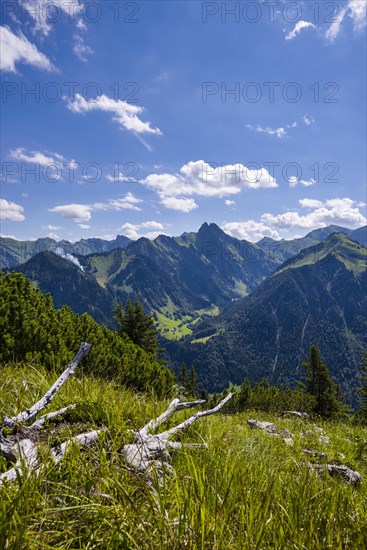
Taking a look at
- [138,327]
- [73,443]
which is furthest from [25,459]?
[138,327]

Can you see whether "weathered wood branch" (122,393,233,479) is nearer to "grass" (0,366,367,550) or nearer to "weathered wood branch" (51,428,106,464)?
"grass" (0,366,367,550)

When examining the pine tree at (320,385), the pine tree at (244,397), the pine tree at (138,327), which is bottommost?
the pine tree at (244,397)

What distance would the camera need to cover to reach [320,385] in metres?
55.8

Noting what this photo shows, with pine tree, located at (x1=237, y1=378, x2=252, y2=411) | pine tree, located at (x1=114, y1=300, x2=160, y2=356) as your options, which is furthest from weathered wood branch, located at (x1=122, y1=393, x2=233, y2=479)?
pine tree, located at (x1=237, y1=378, x2=252, y2=411)

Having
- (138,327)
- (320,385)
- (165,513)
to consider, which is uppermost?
(165,513)

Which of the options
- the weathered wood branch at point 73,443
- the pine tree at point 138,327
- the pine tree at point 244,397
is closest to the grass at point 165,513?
the weathered wood branch at point 73,443

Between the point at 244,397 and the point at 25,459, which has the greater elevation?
the point at 25,459

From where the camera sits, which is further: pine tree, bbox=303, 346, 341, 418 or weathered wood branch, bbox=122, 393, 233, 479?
pine tree, bbox=303, 346, 341, 418

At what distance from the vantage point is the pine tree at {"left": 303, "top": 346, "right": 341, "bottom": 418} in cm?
5453

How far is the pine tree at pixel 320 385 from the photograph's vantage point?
5453 centimetres

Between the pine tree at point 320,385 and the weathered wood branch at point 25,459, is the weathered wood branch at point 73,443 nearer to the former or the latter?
the weathered wood branch at point 25,459

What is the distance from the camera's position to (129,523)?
1.90 m

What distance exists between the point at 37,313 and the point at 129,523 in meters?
18.2

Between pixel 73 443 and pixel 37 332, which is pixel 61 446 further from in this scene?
pixel 37 332
